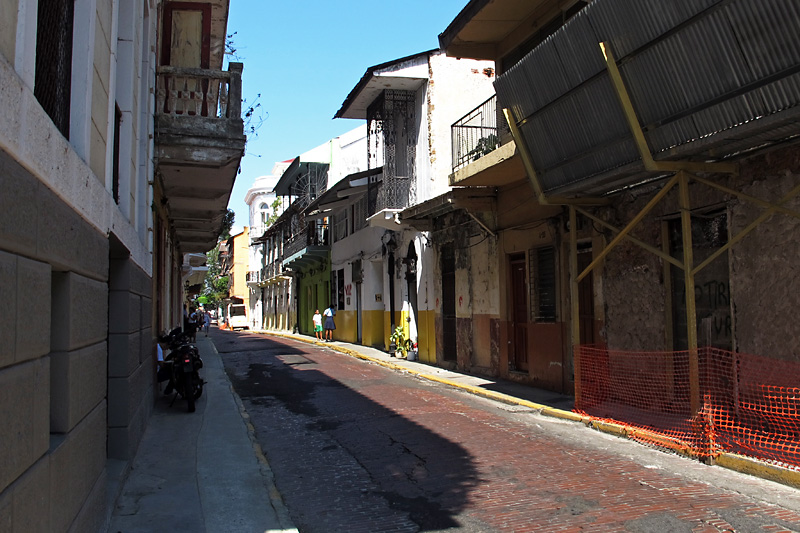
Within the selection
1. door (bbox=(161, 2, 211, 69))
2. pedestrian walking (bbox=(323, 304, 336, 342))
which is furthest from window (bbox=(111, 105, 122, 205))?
pedestrian walking (bbox=(323, 304, 336, 342))

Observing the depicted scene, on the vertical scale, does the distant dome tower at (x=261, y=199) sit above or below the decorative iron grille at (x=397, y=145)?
Answer: above

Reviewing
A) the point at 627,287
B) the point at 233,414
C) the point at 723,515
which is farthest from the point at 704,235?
the point at 233,414

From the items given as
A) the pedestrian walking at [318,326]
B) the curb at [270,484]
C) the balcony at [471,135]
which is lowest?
the curb at [270,484]

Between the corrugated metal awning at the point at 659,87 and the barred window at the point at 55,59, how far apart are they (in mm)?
5977

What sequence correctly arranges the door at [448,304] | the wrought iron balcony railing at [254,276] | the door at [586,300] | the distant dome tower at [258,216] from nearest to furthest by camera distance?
the door at [586,300]
the door at [448,304]
the wrought iron balcony railing at [254,276]
the distant dome tower at [258,216]

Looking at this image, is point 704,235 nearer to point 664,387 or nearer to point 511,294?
point 664,387

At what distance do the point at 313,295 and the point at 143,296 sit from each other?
29349 millimetres

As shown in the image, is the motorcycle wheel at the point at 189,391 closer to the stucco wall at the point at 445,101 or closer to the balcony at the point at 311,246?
the stucco wall at the point at 445,101

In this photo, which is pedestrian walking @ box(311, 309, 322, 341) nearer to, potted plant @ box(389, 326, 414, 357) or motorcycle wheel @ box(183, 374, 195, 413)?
potted plant @ box(389, 326, 414, 357)

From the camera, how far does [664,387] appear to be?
384 inches

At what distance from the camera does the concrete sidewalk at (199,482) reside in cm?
546

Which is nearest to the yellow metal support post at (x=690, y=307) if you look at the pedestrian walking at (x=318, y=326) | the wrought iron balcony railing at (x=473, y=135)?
the wrought iron balcony railing at (x=473, y=135)

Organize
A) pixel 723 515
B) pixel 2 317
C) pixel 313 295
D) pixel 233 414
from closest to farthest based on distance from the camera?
1. pixel 2 317
2. pixel 723 515
3. pixel 233 414
4. pixel 313 295

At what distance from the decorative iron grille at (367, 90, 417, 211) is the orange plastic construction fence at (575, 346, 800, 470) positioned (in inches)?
440
